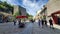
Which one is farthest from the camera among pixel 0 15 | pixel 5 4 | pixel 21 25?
pixel 5 4

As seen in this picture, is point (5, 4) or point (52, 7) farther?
point (5, 4)

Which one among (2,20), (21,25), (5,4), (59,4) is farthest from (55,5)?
(5,4)

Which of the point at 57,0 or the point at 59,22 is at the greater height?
the point at 57,0

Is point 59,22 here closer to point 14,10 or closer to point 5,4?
point 5,4

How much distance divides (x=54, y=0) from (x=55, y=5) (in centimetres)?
206

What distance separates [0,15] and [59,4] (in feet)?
115

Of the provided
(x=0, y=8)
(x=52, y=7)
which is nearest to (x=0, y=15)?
(x=0, y=8)

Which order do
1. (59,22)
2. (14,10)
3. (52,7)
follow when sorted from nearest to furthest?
(59,22), (52,7), (14,10)

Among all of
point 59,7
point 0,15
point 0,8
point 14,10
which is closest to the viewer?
point 59,7

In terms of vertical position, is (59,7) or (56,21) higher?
(59,7)

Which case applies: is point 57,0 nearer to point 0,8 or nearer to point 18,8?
point 0,8

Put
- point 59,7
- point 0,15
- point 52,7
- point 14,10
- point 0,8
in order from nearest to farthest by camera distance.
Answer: point 59,7 < point 52,7 < point 0,15 < point 0,8 < point 14,10

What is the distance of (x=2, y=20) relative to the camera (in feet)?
280

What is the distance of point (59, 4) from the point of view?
58.1 meters
